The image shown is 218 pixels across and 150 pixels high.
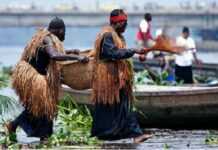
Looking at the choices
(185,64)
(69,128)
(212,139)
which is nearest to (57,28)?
(69,128)

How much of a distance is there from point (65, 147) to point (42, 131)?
1.51ft

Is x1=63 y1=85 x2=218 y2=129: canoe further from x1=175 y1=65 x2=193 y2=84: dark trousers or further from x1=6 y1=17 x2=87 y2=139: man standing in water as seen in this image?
x1=175 y1=65 x2=193 y2=84: dark trousers

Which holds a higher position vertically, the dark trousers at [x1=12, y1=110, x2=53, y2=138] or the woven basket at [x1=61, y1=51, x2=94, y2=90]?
the woven basket at [x1=61, y1=51, x2=94, y2=90]

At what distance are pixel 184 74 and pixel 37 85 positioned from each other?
30.4 feet

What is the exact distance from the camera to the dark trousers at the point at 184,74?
73.6 feet

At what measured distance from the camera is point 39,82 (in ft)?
45.1

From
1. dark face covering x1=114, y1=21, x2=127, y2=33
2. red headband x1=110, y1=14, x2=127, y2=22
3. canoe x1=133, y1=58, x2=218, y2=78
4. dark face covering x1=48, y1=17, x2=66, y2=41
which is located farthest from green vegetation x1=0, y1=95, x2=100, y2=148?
canoe x1=133, y1=58, x2=218, y2=78

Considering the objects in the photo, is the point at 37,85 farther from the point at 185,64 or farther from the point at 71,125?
the point at 185,64

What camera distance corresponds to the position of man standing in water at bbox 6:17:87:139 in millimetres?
13727

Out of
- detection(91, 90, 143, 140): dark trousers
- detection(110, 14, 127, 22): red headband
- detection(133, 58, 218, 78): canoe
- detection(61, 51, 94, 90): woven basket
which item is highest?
detection(110, 14, 127, 22): red headband

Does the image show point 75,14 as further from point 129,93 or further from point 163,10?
point 129,93

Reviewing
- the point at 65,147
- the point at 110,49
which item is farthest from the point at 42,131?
the point at 110,49

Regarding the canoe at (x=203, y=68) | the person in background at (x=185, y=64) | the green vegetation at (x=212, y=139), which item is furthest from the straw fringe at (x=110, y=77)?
the canoe at (x=203, y=68)

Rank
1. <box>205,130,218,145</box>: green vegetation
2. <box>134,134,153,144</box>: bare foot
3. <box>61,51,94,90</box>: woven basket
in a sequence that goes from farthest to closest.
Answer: <box>61,51,94,90</box>: woven basket < <box>205,130,218,145</box>: green vegetation < <box>134,134,153,144</box>: bare foot
